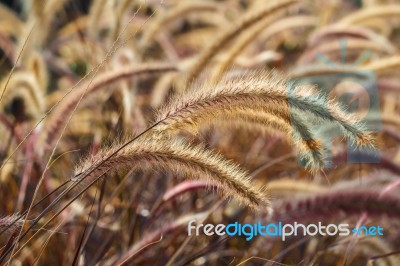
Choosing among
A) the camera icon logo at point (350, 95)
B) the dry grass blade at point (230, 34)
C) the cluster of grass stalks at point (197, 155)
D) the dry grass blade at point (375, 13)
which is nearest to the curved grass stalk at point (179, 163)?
the cluster of grass stalks at point (197, 155)

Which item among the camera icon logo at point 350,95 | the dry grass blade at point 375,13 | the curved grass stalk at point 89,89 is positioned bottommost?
the camera icon logo at point 350,95

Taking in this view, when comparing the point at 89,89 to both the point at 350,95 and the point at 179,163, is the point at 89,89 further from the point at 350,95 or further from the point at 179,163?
the point at 350,95

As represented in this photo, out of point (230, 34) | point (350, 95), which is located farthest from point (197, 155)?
point (350, 95)

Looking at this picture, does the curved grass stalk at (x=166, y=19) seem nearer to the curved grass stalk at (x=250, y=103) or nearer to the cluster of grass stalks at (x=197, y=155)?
the cluster of grass stalks at (x=197, y=155)

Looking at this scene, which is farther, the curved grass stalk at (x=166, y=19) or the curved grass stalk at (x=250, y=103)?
the curved grass stalk at (x=166, y=19)

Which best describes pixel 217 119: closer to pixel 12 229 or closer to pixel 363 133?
pixel 363 133

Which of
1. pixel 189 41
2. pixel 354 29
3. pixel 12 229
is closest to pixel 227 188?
pixel 12 229

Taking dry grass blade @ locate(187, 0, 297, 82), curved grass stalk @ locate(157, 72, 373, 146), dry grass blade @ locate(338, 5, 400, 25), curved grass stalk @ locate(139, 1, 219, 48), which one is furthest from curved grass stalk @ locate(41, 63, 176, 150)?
dry grass blade @ locate(338, 5, 400, 25)
